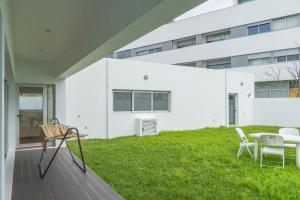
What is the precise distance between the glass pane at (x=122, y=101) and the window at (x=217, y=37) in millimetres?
12664

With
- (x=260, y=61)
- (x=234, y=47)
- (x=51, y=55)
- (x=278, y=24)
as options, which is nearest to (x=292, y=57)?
(x=260, y=61)

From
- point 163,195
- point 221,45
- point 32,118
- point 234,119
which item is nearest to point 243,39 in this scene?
point 221,45

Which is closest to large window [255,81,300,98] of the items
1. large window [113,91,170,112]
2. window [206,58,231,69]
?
window [206,58,231,69]

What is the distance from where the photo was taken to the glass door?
25.9 feet

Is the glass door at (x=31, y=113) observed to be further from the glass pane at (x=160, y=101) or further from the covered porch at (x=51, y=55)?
the glass pane at (x=160, y=101)

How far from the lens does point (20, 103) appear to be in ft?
25.7

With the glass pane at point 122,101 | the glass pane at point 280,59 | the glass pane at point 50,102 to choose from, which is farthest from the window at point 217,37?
the glass pane at point 50,102

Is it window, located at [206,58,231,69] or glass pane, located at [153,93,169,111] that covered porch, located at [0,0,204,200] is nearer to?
glass pane, located at [153,93,169,111]

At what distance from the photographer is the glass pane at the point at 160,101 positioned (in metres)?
11.0

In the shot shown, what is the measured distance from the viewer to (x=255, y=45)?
17.7m

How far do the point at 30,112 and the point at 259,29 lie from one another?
16133 millimetres

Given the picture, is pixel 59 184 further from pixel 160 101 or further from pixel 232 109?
pixel 232 109

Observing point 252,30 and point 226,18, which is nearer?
point 252,30

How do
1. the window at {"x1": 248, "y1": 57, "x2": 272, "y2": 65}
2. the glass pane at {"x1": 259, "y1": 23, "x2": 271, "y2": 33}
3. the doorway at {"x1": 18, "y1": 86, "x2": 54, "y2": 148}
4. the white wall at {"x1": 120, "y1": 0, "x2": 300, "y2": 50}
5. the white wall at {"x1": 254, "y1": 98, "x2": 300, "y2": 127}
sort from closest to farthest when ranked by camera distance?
the doorway at {"x1": 18, "y1": 86, "x2": 54, "y2": 148} → the white wall at {"x1": 254, "y1": 98, "x2": 300, "y2": 127} → the white wall at {"x1": 120, "y1": 0, "x2": 300, "y2": 50} → the glass pane at {"x1": 259, "y1": 23, "x2": 271, "y2": 33} → the window at {"x1": 248, "y1": 57, "x2": 272, "y2": 65}
